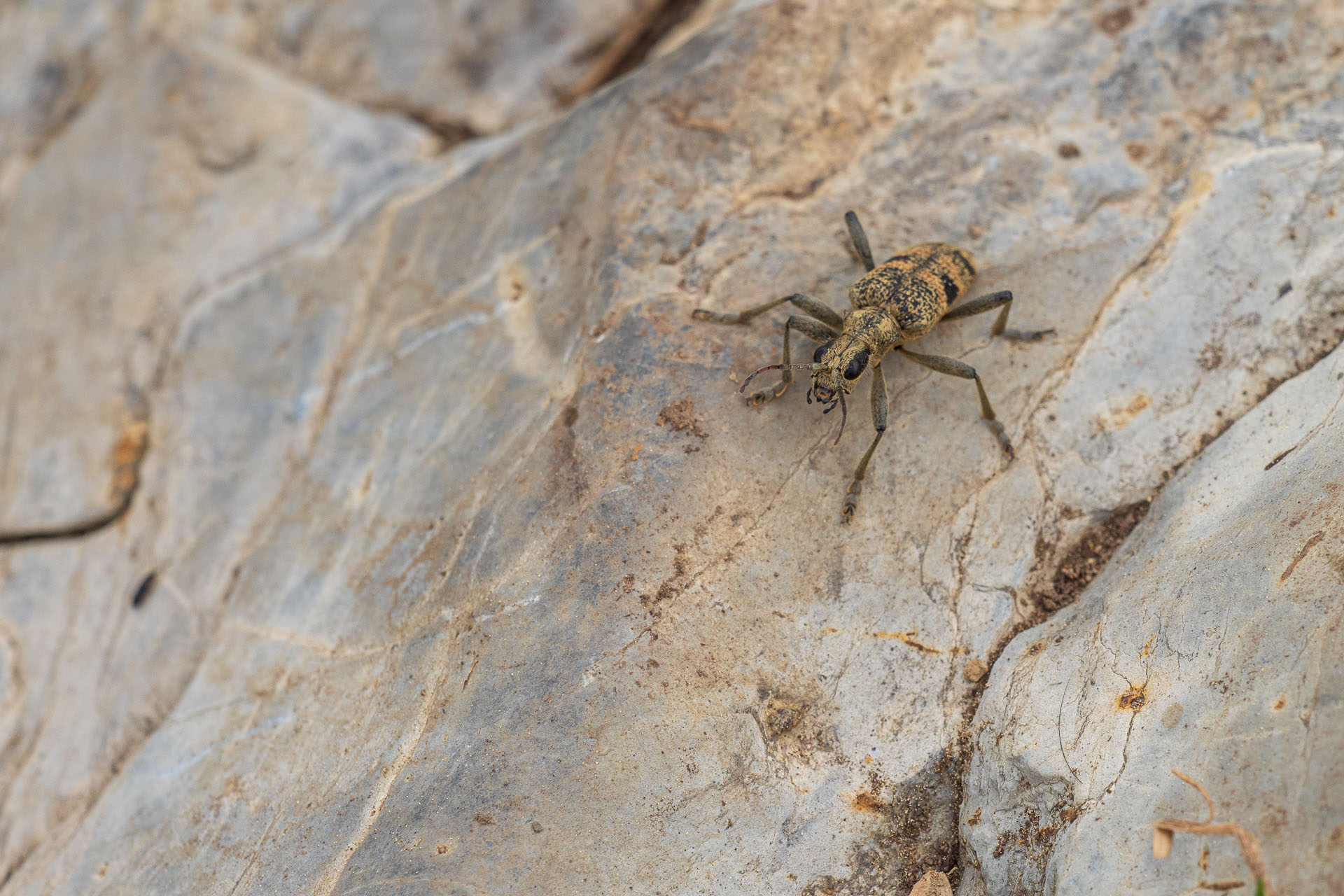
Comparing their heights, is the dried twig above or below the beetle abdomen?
below

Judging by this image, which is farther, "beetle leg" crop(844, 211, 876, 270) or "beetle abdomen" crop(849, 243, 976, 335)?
"beetle leg" crop(844, 211, 876, 270)

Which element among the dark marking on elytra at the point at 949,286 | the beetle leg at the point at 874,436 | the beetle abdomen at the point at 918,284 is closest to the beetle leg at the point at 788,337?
the beetle abdomen at the point at 918,284

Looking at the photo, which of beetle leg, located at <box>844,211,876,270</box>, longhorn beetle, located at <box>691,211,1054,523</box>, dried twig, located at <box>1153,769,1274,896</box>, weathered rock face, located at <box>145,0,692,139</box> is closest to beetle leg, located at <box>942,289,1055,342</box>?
longhorn beetle, located at <box>691,211,1054,523</box>

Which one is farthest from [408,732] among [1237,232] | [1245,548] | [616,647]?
[1237,232]

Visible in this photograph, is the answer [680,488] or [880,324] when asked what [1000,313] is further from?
[680,488]

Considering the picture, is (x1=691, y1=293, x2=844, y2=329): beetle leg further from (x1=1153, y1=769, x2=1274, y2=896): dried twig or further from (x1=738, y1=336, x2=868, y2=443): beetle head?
(x1=1153, y1=769, x2=1274, y2=896): dried twig

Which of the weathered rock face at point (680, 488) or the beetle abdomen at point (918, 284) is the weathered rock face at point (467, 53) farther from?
the beetle abdomen at point (918, 284)

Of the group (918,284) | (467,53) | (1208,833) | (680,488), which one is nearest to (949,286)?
(918,284)
